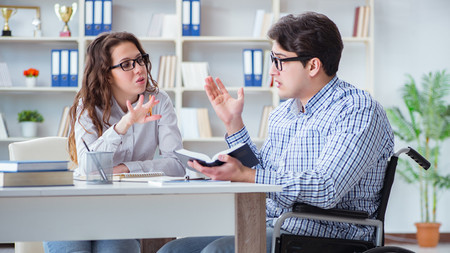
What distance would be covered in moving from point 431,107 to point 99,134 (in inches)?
128

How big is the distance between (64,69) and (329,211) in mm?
3392

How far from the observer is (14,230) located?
51.5 inches

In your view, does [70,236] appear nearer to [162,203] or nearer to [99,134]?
[162,203]

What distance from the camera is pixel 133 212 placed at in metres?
1.35

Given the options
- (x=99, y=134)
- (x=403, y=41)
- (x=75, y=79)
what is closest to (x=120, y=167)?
(x=99, y=134)

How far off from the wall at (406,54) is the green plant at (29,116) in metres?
2.78

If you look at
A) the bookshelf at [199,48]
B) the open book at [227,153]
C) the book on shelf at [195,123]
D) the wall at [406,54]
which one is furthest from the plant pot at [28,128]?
the open book at [227,153]

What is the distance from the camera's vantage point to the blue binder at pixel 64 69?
15.0 feet

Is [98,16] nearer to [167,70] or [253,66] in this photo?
[167,70]

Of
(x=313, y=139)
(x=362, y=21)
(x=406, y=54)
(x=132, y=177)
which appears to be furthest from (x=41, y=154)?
(x=406, y=54)

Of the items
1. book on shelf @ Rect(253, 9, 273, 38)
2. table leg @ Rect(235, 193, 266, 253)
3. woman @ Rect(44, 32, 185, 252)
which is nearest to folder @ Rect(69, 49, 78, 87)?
book on shelf @ Rect(253, 9, 273, 38)

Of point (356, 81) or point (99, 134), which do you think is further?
point (356, 81)

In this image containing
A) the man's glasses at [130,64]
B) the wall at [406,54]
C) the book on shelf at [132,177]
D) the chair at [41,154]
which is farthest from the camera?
the wall at [406,54]

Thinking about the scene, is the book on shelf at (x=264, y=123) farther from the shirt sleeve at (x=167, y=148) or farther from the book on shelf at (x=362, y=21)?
the shirt sleeve at (x=167, y=148)
